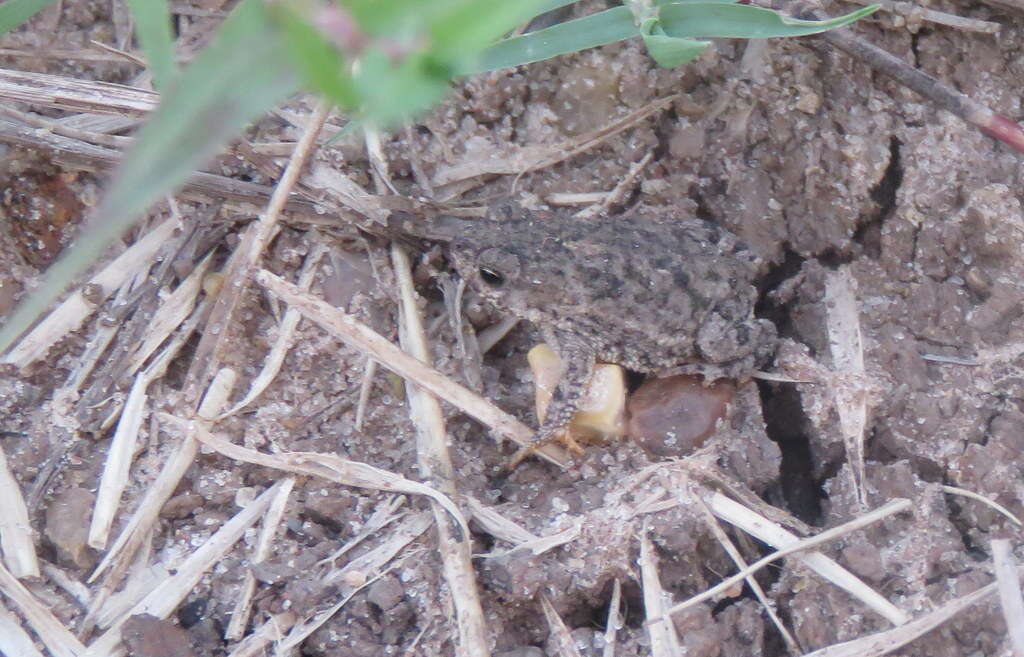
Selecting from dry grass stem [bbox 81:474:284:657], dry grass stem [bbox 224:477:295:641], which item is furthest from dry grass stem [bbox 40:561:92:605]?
dry grass stem [bbox 224:477:295:641]

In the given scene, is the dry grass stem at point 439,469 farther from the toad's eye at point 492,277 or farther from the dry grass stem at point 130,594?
the dry grass stem at point 130,594

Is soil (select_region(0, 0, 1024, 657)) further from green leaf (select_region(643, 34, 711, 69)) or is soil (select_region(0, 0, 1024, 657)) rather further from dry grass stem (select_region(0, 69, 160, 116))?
green leaf (select_region(643, 34, 711, 69))

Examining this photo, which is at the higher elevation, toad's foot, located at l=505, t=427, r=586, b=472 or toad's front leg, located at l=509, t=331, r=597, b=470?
toad's front leg, located at l=509, t=331, r=597, b=470

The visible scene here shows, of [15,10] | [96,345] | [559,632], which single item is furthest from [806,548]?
[15,10]

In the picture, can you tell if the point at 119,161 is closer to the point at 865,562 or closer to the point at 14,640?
the point at 14,640

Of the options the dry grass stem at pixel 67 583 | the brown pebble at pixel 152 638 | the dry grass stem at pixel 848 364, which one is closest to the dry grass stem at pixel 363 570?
the brown pebble at pixel 152 638

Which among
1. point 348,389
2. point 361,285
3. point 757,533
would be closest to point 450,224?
point 361,285
